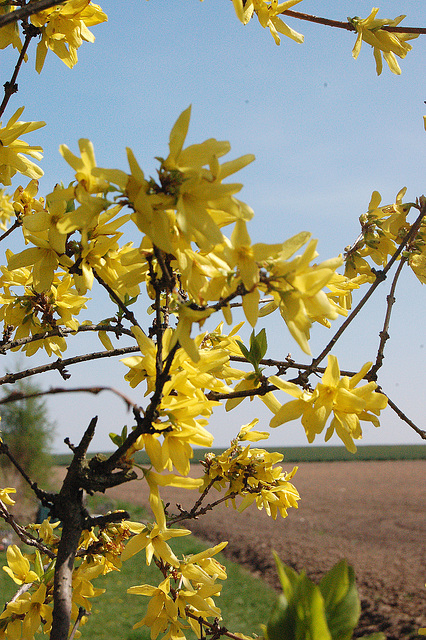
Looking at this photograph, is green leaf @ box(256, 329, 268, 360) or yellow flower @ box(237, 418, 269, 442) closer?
green leaf @ box(256, 329, 268, 360)

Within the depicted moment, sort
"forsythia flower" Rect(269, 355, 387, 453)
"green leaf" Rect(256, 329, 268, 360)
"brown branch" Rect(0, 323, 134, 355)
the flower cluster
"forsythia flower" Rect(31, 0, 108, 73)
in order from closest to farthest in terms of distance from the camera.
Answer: "forsythia flower" Rect(269, 355, 387, 453)
"green leaf" Rect(256, 329, 268, 360)
"forsythia flower" Rect(31, 0, 108, 73)
"brown branch" Rect(0, 323, 134, 355)
the flower cluster

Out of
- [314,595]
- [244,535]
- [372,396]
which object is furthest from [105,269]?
[244,535]

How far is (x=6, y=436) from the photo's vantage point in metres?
15.8

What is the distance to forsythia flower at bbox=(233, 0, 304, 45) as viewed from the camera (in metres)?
1.43

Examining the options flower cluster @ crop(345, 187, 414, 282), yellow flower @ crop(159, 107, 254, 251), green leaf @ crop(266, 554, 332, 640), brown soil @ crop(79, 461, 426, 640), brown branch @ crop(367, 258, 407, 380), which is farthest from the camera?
brown soil @ crop(79, 461, 426, 640)

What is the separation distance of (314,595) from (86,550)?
4.48 feet

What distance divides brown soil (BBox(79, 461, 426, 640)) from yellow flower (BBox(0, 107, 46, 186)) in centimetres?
600

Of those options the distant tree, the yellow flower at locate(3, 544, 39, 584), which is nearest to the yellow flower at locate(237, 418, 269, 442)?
the yellow flower at locate(3, 544, 39, 584)

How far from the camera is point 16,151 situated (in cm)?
152

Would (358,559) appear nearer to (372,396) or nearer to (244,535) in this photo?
(244,535)

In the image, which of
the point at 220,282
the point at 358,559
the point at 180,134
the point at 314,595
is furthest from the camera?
the point at 358,559

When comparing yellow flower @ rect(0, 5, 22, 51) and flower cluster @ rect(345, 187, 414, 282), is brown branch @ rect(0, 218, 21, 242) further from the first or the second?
flower cluster @ rect(345, 187, 414, 282)

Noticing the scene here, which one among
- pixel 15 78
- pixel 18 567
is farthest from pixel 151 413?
pixel 15 78

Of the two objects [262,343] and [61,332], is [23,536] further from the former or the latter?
[262,343]
